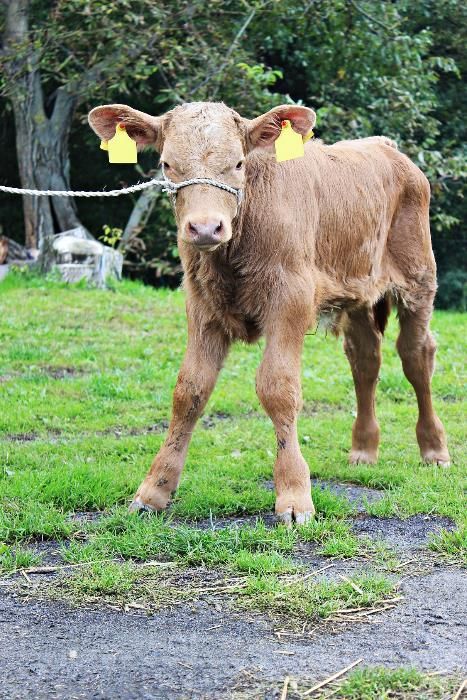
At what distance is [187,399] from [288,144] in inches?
59.3

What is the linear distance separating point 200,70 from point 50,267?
375 cm

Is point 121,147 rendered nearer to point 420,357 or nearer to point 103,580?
point 103,580

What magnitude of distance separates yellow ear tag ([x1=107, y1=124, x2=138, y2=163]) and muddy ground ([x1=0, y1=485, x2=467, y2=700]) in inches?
93.8

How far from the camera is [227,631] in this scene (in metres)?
3.83

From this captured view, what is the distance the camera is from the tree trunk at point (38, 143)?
15.9 meters

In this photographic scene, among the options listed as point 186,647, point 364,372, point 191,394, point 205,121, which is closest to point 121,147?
point 205,121

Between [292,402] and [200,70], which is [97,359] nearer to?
[292,402]

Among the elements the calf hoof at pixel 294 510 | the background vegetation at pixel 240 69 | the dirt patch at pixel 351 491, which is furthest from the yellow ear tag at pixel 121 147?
the background vegetation at pixel 240 69

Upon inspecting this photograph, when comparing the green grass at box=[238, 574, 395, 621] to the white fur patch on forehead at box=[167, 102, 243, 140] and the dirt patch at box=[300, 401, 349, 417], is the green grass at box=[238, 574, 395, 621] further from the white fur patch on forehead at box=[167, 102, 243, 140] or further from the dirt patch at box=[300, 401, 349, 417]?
the dirt patch at box=[300, 401, 349, 417]

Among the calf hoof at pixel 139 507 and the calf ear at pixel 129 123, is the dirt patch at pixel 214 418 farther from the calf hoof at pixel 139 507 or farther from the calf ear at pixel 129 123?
the calf ear at pixel 129 123

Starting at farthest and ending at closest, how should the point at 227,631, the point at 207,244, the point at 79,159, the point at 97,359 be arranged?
the point at 79,159, the point at 97,359, the point at 207,244, the point at 227,631

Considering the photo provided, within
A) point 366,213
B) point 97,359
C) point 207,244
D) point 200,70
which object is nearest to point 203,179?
point 207,244

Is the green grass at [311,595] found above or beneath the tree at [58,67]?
beneath

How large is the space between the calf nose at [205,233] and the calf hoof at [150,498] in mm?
1456
